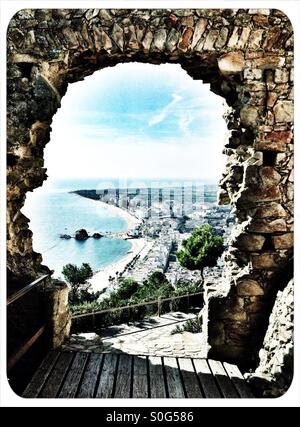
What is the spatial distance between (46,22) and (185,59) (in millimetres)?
1424

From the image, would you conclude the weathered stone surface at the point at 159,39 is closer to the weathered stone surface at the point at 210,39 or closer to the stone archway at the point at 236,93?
the stone archway at the point at 236,93

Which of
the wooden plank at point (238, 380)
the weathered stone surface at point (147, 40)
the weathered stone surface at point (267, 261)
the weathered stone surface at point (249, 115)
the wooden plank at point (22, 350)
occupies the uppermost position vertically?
the weathered stone surface at point (147, 40)

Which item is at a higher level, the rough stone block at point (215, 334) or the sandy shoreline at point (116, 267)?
the rough stone block at point (215, 334)

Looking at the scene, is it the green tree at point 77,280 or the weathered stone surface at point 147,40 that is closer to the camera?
the weathered stone surface at point 147,40

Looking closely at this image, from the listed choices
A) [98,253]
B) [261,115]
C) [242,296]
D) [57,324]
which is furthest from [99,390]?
[98,253]

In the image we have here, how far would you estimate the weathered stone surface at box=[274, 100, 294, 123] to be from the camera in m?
3.52

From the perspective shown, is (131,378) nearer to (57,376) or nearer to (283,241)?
(57,376)

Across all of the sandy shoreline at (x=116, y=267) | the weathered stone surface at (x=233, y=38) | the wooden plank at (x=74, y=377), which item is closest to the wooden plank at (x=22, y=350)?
the wooden plank at (x=74, y=377)

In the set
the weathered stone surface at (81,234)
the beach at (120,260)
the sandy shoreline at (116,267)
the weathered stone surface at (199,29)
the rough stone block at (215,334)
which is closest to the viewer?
the weathered stone surface at (199,29)

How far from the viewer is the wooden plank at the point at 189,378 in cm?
309

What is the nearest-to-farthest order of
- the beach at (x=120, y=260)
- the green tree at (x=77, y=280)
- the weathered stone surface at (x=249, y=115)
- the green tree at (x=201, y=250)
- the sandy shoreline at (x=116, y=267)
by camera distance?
the weathered stone surface at (x=249, y=115) → the green tree at (x=77, y=280) → the green tree at (x=201, y=250) → the sandy shoreline at (x=116, y=267) → the beach at (x=120, y=260)

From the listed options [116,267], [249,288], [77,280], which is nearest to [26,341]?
[249,288]

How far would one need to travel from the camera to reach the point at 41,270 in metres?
4.03

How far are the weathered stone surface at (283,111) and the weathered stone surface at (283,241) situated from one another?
1130 mm
